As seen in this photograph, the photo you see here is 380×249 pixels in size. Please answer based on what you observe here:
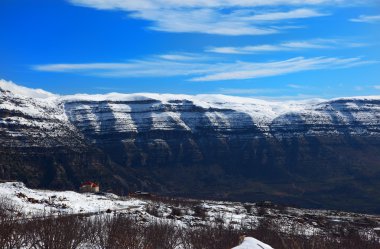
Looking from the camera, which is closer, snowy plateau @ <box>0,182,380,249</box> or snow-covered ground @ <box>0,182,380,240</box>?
snowy plateau @ <box>0,182,380,249</box>

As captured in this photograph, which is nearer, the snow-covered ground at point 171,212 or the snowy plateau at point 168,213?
the snowy plateau at point 168,213

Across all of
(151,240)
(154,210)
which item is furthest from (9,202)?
(151,240)

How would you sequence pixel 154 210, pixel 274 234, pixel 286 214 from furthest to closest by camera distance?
pixel 286 214 < pixel 154 210 < pixel 274 234

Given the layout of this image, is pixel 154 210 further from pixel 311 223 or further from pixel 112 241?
pixel 112 241

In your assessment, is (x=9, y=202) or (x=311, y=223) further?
(x=311, y=223)

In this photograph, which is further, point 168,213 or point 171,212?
point 171,212

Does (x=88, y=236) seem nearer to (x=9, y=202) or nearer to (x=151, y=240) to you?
(x=151, y=240)

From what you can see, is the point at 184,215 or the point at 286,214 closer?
the point at 184,215

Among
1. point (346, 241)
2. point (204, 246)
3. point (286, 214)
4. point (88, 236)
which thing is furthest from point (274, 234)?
point (286, 214)

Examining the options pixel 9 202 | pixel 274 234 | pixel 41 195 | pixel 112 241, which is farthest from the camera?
pixel 41 195
